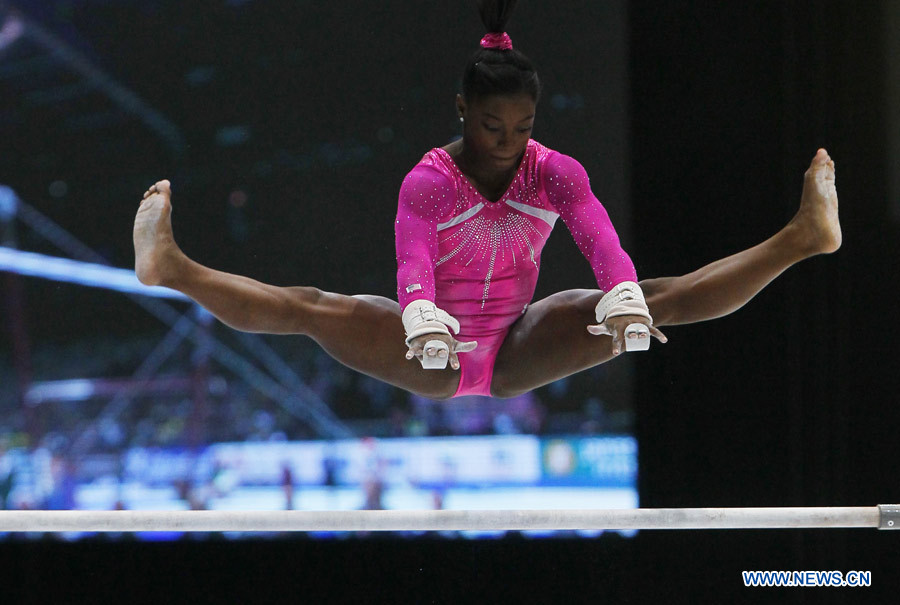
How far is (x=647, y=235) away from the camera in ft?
13.9

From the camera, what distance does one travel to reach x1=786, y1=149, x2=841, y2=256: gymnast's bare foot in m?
2.49

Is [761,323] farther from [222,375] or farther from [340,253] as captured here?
[222,375]

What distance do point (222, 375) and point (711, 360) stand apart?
258cm

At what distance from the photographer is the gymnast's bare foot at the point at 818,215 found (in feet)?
8.18

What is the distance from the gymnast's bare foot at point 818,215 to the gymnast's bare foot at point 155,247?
71.9 inches

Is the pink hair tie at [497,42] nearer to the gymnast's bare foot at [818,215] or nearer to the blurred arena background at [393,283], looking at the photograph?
the gymnast's bare foot at [818,215]

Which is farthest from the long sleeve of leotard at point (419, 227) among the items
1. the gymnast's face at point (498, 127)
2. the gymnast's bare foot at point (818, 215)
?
the gymnast's bare foot at point (818, 215)

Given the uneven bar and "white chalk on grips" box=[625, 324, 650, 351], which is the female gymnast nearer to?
"white chalk on grips" box=[625, 324, 650, 351]

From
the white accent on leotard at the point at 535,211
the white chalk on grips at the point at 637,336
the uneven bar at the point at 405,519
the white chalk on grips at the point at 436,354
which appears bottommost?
the uneven bar at the point at 405,519

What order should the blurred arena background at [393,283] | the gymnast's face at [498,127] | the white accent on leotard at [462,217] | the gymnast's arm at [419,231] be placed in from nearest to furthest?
the gymnast's arm at [419,231], the gymnast's face at [498,127], the white accent on leotard at [462,217], the blurred arena background at [393,283]

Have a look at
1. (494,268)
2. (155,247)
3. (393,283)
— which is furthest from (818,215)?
(393,283)

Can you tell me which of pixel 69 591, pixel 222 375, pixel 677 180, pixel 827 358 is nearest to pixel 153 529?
pixel 222 375

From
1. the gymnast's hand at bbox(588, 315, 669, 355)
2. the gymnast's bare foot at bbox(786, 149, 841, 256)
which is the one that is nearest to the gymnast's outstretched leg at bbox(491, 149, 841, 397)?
the gymnast's bare foot at bbox(786, 149, 841, 256)

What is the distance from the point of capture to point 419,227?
230 centimetres
